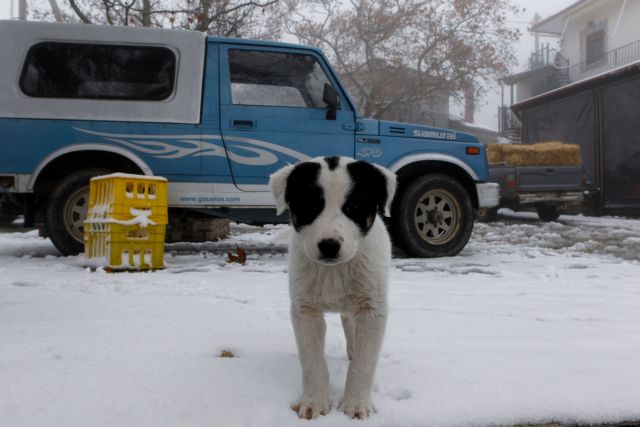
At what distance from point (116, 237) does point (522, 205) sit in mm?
10198

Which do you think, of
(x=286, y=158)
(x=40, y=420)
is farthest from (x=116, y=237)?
(x=40, y=420)

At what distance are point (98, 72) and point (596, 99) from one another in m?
14.5

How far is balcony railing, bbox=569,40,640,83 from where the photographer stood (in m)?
20.4

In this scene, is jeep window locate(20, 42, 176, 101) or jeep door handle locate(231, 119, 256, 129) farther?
jeep door handle locate(231, 119, 256, 129)

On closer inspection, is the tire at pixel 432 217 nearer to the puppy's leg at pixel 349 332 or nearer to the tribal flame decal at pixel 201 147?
the tribal flame decal at pixel 201 147

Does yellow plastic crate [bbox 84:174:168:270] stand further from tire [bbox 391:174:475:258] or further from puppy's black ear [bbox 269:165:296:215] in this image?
puppy's black ear [bbox 269:165:296:215]

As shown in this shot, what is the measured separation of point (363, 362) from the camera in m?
1.95

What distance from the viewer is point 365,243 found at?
2197 millimetres

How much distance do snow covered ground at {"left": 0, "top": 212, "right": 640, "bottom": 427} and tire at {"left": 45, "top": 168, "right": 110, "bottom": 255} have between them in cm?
69

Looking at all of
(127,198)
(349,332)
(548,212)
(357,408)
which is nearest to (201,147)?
(127,198)

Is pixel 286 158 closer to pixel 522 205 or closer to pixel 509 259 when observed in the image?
pixel 509 259

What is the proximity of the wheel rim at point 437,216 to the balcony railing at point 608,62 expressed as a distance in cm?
1830

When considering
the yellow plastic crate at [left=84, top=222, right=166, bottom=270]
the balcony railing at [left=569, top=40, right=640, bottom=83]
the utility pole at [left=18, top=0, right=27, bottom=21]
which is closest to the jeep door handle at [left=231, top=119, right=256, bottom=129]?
the yellow plastic crate at [left=84, top=222, right=166, bottom=270]

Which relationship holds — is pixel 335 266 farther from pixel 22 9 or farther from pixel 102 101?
pixel 22 9
